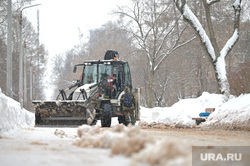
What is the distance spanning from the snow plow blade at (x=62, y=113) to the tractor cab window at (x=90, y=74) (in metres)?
3.05

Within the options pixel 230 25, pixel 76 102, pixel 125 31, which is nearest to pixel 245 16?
pixel 230 25

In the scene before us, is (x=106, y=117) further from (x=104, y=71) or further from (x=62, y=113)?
(x=104, y=71)

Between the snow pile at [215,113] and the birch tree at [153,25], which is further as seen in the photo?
the birch tree at [153,25]

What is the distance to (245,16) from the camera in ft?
136

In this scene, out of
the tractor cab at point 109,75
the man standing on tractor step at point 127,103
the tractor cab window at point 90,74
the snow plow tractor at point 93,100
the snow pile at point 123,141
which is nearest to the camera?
the snow pile at point 123,141

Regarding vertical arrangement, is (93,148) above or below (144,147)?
below

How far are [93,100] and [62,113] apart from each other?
1.41m

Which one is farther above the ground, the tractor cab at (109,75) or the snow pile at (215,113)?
the tractor cab at (109,75)

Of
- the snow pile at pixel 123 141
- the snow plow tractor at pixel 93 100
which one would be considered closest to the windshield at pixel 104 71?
the snow plow tractor at pixel 93 100

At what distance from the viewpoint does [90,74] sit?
19.2 meters

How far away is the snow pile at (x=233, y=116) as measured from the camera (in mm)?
15484

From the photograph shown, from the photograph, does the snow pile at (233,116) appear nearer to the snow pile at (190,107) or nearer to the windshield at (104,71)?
the snow pile at (190,107)

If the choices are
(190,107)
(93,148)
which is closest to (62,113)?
(93,148)

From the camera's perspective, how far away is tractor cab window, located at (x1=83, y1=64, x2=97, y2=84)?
19.0m
